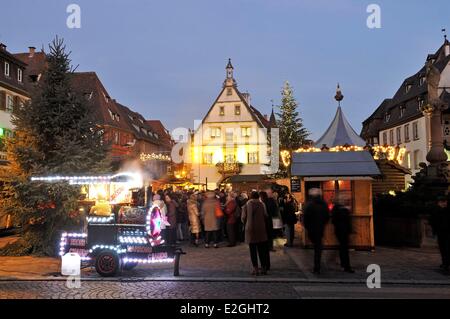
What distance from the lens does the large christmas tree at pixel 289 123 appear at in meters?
38.4

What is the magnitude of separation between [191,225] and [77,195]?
3879 millimetres

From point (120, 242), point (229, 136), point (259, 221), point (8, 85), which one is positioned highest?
point (8, 85)

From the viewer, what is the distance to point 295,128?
38.7 m

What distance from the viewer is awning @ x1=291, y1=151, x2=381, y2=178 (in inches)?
525

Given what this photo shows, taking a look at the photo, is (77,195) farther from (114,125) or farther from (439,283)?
(114,125)

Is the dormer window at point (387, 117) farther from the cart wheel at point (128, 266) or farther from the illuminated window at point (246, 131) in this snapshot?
the cart wheel at point (128, 266)

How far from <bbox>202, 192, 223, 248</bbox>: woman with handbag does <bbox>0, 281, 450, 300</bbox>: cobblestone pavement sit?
554 centimetres

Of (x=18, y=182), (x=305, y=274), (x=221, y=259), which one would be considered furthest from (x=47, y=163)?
(x=305, y=274)

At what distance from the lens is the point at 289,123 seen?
38.6m

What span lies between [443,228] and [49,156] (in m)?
11.0

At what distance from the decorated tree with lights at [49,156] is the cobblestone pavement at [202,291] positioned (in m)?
4.13

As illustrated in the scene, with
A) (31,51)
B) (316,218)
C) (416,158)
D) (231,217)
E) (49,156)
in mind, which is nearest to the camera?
(316,218)

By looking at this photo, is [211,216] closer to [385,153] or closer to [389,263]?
[389,263]

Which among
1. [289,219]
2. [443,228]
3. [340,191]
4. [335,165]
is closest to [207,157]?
[289,219]
